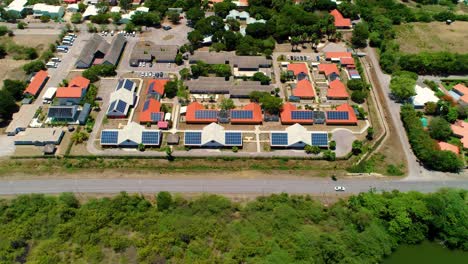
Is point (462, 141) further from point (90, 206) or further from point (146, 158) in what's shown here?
point (90, 206)

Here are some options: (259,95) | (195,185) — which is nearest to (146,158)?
(195,185)

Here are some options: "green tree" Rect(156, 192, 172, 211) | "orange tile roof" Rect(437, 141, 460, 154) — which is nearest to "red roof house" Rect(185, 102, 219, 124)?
"green tree" Rect(156, 192, 172, 211)

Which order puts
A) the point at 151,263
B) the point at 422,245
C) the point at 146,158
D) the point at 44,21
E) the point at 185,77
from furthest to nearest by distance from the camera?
1. the point at 44,21
2. the point at 185,77
3. the point at 146,158
4. the point at 422,245
5. the point at 151,263

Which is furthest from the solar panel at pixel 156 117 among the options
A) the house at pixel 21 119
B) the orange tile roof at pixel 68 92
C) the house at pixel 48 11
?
the house at pixel 48 11

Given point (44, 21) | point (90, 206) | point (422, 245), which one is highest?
point (44, 21)

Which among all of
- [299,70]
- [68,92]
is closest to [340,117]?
[299,70]

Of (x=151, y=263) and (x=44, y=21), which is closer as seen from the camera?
(x=151, y=263)

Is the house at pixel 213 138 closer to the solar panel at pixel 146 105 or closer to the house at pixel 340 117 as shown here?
the solar panel at pixel 146 105
